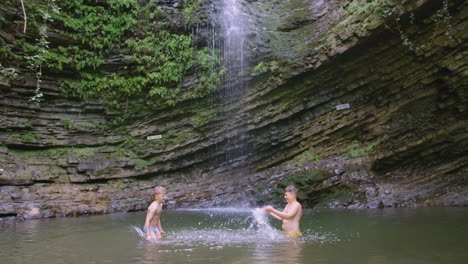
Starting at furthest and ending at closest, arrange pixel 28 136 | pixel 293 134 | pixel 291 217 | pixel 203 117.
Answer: pixel 203 117
pixel 293 134
pixel 28 136
pixel 291 217

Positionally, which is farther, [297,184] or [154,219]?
[297,184]

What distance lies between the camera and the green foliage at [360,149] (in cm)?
1249

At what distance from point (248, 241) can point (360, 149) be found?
300 inches

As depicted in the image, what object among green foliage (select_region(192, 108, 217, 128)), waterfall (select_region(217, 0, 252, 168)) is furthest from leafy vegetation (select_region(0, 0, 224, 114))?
green foliage (select_region(192, 108, 217, 128))

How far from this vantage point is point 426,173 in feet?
39.4

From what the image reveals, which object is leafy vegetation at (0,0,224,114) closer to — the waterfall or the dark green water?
the waterfall

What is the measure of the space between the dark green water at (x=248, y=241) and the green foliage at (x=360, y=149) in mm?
3384

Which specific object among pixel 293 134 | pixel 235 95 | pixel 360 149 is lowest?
pixel 360 149

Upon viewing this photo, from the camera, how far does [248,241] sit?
20.1ft

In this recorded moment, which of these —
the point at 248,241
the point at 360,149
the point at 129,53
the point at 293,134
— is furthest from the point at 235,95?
the point at 248,241

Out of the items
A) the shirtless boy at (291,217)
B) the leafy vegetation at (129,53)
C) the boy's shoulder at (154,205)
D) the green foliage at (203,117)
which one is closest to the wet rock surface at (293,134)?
the green foliage at (203,117)

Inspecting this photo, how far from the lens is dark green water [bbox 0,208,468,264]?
15.7 feet

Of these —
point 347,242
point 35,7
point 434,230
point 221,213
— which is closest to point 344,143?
point 221,213

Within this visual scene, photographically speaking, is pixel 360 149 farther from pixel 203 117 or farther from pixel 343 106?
pixel 203 117
